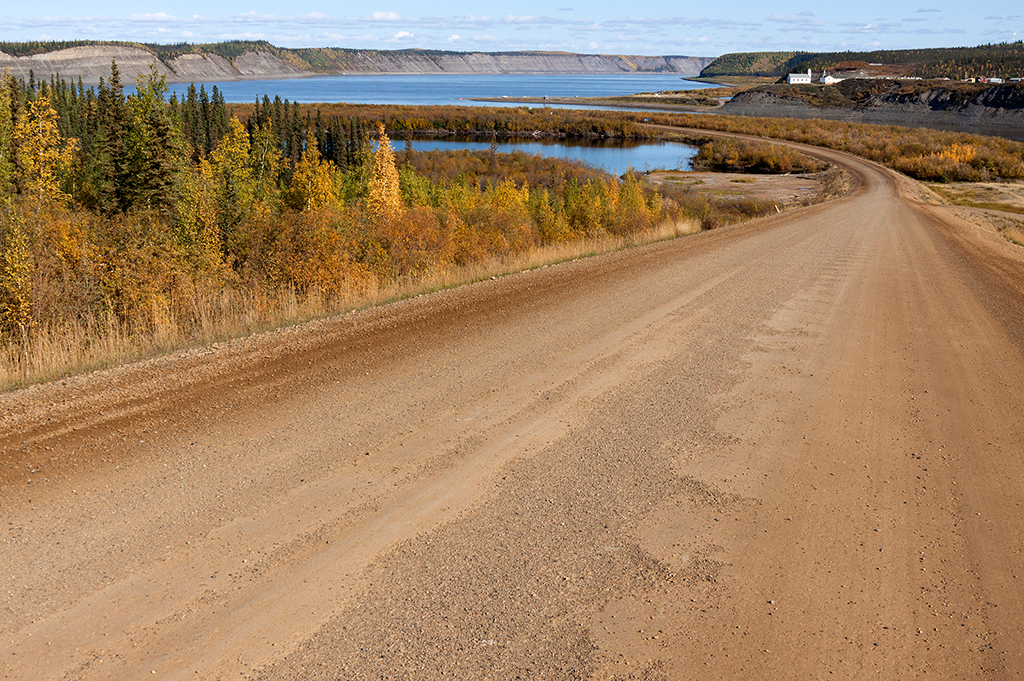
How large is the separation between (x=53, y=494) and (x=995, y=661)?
273 inches

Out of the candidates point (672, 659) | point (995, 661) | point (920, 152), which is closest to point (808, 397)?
point (995, 661)

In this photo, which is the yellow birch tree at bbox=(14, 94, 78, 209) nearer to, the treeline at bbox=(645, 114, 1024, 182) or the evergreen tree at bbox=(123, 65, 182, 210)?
the evergreen tree at bbox=(123, 65, 182, 210)

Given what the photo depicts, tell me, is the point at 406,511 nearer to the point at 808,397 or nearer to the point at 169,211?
the point at 808,397

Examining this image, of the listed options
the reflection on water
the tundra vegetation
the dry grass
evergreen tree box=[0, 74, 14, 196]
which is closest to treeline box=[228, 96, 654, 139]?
the reflection on water

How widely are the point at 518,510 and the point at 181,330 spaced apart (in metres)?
7.45

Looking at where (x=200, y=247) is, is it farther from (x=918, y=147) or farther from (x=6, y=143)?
(x=918, y=147)

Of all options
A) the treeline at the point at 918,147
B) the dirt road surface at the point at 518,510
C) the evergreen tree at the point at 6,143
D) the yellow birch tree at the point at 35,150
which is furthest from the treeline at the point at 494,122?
the dirt road surface at the point at 518,510

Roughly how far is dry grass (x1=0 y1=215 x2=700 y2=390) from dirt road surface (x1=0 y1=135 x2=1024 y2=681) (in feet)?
2.93

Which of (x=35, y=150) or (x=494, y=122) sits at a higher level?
(x=494, y=122)

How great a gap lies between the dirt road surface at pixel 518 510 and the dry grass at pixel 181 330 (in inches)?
35.1

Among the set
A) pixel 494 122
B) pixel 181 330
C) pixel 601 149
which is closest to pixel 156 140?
pixel 181 330

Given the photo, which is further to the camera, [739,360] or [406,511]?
[739,360]

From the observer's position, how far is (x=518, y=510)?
5.73 metres

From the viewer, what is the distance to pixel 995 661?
14.0 feet
